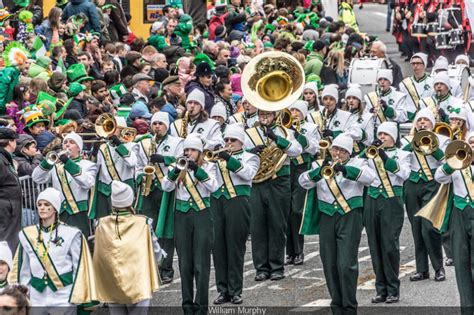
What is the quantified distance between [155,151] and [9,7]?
8472 mm

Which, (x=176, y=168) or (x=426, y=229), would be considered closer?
(x=176, y=168)

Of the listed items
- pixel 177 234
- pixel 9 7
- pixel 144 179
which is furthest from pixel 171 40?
pixel 177 234

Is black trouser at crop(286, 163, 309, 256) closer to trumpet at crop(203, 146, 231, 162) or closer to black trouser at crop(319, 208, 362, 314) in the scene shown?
trumpet at crop(203, 146, 231, 162)

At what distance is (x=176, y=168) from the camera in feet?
50.2

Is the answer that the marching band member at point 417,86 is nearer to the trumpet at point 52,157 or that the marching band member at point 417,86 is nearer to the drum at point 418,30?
the trumpet at point 52,157

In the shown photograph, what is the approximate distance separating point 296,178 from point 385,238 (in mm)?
2463

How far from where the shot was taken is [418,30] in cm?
3309

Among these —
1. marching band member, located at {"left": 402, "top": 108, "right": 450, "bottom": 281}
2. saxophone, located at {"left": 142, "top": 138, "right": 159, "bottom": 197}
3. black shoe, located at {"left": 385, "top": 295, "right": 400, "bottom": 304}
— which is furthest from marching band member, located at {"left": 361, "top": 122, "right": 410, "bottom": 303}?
saxophone, located at {"left": 142, "top": 138, "right": 159, "bottom": 197}

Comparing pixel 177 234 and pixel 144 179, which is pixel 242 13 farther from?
pixel 177 234

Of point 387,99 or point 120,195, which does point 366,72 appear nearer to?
point 387,99

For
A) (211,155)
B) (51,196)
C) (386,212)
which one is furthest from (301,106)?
(51,196)

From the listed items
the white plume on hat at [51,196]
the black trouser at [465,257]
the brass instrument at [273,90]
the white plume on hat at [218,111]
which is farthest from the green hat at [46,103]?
the black trouser at [465,257]

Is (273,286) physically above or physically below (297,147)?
below

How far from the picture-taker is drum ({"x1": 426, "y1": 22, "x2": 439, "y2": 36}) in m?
32.1
